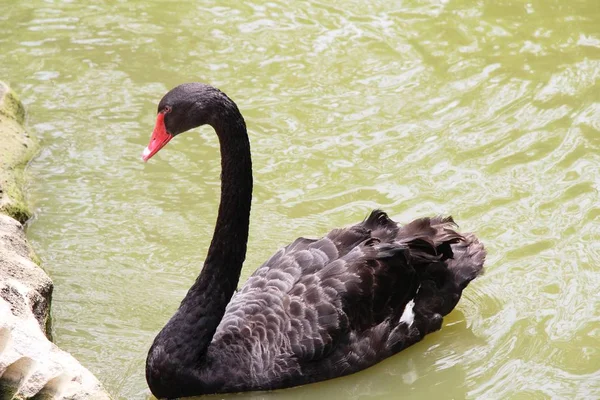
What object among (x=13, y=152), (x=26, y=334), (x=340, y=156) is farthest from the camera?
(x=340, y=156)

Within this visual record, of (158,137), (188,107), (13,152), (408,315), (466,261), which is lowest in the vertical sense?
(13,152)

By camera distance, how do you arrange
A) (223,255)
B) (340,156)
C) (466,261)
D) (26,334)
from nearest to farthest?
(26,334), (223,255), (466,261), (340,156)

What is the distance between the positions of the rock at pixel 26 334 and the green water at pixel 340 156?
36cm

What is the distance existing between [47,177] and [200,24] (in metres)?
2.70

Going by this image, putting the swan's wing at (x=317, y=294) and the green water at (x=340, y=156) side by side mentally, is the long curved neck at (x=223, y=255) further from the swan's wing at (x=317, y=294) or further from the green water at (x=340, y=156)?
the green water at (x=340, y=156)

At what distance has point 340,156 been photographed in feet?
23.2

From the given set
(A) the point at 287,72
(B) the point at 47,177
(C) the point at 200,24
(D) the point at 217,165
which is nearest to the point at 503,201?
(D) the point at 217,165

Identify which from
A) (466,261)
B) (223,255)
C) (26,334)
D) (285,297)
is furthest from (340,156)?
(26,334)

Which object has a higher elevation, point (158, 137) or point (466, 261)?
point (158, 137)

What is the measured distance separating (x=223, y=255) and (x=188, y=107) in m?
0.75

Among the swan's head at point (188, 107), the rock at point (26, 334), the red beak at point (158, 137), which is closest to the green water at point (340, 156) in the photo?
the rock at point (26, 334)

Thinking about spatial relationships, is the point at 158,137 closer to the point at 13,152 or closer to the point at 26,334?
the point at 26,334

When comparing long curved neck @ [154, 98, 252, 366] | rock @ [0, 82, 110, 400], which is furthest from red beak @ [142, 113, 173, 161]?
rock @ [0, 82, 110, 400]

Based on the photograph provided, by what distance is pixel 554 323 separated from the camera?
550 centimetres
